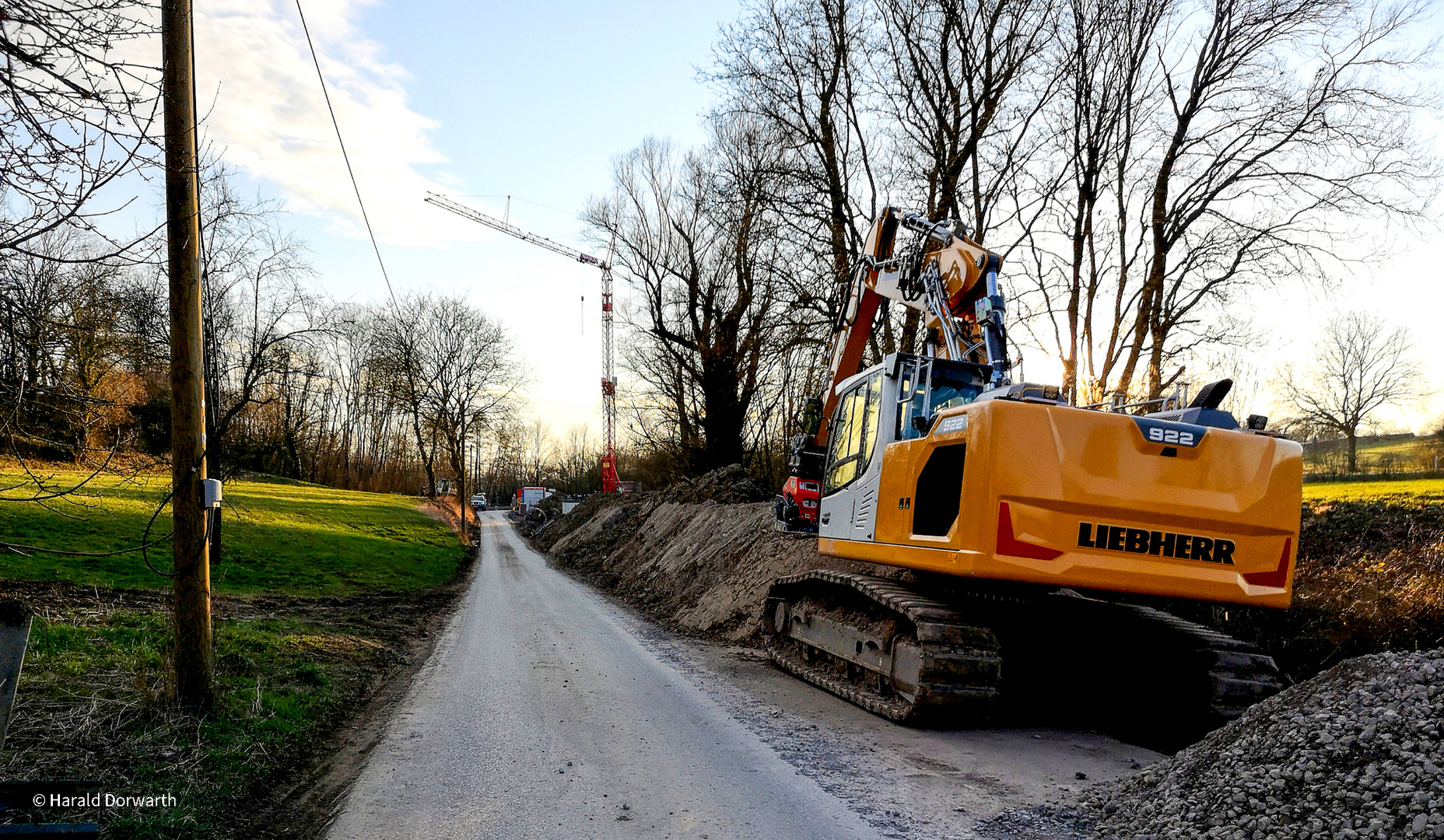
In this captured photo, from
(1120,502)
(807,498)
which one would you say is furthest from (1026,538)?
(807,498)

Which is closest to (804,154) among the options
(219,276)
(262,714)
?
(219,276)

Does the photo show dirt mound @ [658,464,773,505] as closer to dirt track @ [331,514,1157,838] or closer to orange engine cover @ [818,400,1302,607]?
dirt track @ [331,514,1157,838]

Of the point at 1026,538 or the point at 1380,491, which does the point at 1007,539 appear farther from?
the point at 1380,491

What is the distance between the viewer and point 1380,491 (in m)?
15.4

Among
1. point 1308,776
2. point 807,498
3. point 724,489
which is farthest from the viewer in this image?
point 724,489

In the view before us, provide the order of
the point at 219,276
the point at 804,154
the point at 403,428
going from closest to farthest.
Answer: the point at 219,276 → the point at 804,154 → the point at 403,428

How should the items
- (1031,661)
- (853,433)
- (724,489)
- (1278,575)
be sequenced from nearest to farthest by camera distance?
(1278,575), (1031,661), (853,433), (724,489)

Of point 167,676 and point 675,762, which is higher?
point 167,676

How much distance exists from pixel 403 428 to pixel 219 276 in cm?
6336

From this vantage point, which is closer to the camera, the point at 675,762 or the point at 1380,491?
the point at 675,762

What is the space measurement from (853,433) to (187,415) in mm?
6430

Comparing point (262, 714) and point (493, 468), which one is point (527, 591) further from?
point (493, 468)

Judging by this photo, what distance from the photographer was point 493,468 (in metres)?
104

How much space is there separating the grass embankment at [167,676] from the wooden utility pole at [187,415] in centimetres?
29
